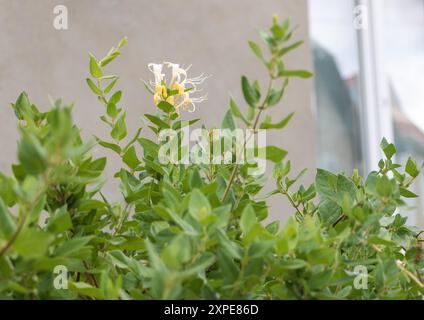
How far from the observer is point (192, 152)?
0.50m

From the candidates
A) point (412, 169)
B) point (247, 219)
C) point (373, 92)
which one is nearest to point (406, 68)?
point (373, 92)

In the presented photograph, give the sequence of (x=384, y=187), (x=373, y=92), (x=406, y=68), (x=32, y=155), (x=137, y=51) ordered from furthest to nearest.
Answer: (x=406, y=68) → (x=373, y=92) → (x=137, y=51) → (x=384, y=187) → (x=32, y=155)

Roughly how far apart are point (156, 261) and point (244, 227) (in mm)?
62

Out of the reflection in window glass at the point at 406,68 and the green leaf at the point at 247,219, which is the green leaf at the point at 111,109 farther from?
the reflection in window glass at the point at 406,68

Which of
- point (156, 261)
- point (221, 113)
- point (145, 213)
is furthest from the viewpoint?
point (221, 113)

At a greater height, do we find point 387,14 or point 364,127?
point 387,14

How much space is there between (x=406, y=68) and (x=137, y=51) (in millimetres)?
1235

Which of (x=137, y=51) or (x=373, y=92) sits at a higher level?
(x=137, y=51)

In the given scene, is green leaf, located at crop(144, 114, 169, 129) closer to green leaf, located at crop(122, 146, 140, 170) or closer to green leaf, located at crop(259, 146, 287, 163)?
green leaf, located at crop(122, 146, 140, 170)

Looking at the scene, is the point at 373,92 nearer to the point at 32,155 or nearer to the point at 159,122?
the point at 159,122

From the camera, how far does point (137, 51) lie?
1918 millimetres

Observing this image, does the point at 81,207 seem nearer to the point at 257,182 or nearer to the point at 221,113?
the point at 257,182

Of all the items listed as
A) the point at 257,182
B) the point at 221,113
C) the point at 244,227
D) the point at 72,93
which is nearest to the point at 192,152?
the point at 257,182

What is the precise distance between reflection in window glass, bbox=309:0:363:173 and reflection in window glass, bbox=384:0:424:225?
162 millimetres
